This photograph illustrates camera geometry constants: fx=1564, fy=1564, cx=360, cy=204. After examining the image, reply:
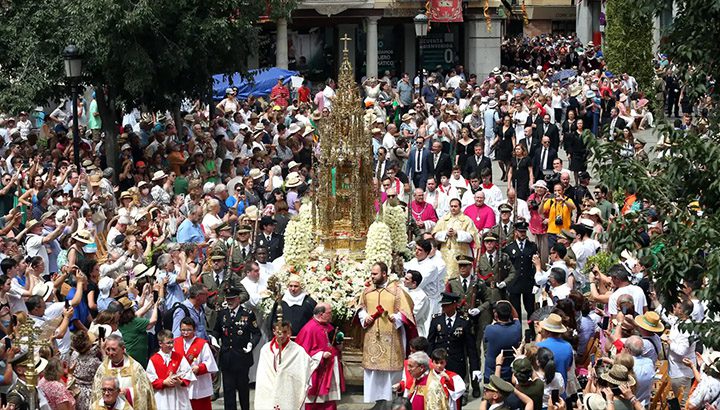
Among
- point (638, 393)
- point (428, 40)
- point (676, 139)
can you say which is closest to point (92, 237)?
point (638, 393)

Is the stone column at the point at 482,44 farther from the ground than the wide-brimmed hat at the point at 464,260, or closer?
farther from the ground

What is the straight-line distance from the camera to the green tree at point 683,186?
12.6 meters

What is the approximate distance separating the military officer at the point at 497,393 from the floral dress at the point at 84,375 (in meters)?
3.92

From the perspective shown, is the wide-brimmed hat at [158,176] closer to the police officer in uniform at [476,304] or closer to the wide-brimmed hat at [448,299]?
the police officer in uniform at [476,304]

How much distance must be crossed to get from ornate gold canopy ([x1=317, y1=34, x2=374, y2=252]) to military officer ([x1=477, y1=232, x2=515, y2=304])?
5.31 ft

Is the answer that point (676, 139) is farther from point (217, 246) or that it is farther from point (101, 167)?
point (101, 167)

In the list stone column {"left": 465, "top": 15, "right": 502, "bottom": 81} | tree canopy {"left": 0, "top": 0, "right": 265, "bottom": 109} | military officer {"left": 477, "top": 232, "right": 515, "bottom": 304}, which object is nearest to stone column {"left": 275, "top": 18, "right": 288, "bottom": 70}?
stone column {"left": 465, "top": 15, "right": 502, "bottom": 81}

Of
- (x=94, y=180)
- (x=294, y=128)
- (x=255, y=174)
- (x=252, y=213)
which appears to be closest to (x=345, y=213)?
Result: (x=252, y=213)

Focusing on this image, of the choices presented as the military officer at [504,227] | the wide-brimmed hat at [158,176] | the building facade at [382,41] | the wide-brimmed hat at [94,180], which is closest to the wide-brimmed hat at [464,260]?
the military officer at [504,227]

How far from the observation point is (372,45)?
164 ft

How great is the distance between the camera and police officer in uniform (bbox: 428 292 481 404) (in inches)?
685

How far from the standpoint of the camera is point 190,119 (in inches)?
1324

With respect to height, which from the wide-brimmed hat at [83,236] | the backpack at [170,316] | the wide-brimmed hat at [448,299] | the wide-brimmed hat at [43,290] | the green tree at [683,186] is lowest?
the backpack at [170,316]

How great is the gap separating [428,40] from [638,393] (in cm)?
3871
